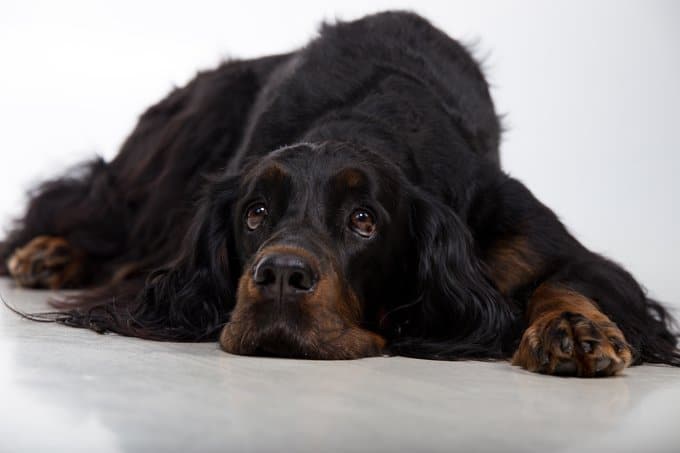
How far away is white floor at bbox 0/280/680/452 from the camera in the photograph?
199 cm

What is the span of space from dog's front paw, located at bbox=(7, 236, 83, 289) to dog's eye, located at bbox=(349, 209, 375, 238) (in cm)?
251

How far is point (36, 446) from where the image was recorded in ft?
6.38

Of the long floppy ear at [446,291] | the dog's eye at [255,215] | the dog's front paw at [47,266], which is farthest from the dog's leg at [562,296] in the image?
the dog's front paw at [47,266]

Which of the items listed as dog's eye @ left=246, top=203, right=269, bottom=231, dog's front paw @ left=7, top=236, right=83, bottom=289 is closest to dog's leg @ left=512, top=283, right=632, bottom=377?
dog's eye @ left=246, top=203, right=269, bottom=231

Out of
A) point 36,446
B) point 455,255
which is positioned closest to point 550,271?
point 455,255

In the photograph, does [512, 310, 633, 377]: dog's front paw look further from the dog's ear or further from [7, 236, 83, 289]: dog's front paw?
[7, 236, 83, 289]: dog's front paw

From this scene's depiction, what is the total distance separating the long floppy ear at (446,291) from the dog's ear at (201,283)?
2.12ft

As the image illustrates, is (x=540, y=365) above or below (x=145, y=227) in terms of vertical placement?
below

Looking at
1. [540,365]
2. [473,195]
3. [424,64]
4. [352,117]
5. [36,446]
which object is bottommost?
[36,446]

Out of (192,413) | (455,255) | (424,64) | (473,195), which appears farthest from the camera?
(424,64)

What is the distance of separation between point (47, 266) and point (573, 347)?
3289 mm

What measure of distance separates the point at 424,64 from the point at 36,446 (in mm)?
2743

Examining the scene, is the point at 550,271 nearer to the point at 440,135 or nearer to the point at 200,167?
the point at 440,135

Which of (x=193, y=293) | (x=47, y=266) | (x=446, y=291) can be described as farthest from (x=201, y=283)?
(x=47, y=266)
